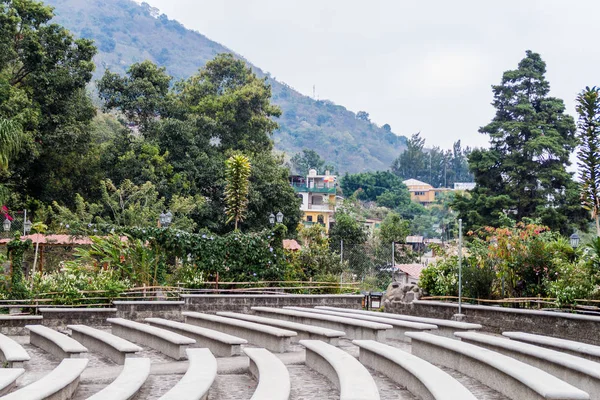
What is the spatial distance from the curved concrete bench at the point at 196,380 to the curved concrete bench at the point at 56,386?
→ 3.91 ft

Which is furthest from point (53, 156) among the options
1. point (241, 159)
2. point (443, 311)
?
point (443, 311)

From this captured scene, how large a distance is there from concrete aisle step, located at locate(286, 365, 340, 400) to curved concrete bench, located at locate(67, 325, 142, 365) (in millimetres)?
2470

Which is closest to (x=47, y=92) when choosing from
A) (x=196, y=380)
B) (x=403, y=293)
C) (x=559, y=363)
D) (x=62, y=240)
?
(x=62, y=240)

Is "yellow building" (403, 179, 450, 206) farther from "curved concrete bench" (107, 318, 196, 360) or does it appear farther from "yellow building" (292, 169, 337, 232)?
"curved concrete bench" (107, 318, 196, 360)

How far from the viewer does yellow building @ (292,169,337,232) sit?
264 feet

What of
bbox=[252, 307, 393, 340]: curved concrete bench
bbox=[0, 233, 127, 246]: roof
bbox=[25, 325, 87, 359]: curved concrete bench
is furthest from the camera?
bbox=[0, 233, 127, 246]: roof

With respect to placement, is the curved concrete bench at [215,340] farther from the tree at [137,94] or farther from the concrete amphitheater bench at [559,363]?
the tree at [137,94]

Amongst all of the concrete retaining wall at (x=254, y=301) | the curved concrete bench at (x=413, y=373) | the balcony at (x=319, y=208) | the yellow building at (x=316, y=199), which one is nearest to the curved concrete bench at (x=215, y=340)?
the curved concrete bench at (x=413, y=373)

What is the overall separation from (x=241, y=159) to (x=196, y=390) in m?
17.3

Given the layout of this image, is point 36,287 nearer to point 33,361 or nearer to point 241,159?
point 33,361

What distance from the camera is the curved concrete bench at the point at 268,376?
711 centimetres

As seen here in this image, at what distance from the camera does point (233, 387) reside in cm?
912

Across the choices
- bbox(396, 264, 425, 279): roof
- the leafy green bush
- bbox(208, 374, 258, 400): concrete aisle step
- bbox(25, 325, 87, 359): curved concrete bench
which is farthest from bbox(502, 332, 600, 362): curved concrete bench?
bbox(396, 264, 425, 279): roof

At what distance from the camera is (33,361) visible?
11094 millimetres
